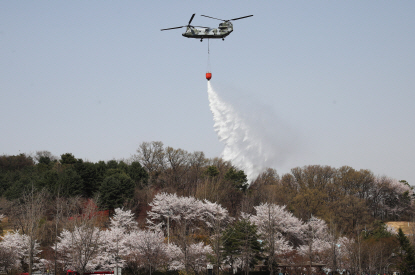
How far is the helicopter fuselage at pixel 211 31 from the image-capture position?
48.7m

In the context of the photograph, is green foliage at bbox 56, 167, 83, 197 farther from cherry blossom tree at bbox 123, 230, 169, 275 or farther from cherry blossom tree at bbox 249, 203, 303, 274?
cherry blossom tree at bbox 123, 230, 169, 275

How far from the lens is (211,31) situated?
49156mm

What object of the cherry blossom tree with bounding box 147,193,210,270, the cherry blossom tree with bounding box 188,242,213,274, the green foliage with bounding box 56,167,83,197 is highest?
the green foliage with bounding box 56,167,83,197

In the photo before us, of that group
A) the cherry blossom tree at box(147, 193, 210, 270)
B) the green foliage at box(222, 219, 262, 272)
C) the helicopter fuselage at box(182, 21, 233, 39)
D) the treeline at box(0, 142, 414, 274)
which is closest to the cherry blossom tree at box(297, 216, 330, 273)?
the treeline at box(0, 142, 414, 274)

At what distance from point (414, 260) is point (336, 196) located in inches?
1697

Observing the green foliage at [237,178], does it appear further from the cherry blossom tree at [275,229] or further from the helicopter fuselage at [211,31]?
the helicopter fuselage at [211,31]

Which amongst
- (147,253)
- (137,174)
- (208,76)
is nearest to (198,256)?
(147,253)

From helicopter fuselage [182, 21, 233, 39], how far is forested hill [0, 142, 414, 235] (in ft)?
72.7

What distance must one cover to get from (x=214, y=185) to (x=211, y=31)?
31.4 metres

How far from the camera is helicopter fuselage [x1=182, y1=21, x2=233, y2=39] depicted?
160ft

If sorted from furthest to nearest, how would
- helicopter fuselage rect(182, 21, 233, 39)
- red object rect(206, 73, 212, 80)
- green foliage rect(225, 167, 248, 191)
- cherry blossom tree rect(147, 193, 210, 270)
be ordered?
1. green foliage rect(225, 167, 248, 191)
2. cherry blossom tree rect(147, 193, 210, 270)
3. red object rect(206, 73, 212, 80)
4. helicopter fuselage rect(182, 21, 233, 39)

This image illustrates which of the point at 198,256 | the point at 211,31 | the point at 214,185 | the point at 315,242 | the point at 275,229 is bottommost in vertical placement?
the point at 198,256

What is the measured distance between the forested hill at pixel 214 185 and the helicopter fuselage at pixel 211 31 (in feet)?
72.7

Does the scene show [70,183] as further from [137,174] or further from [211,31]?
[211,31]
